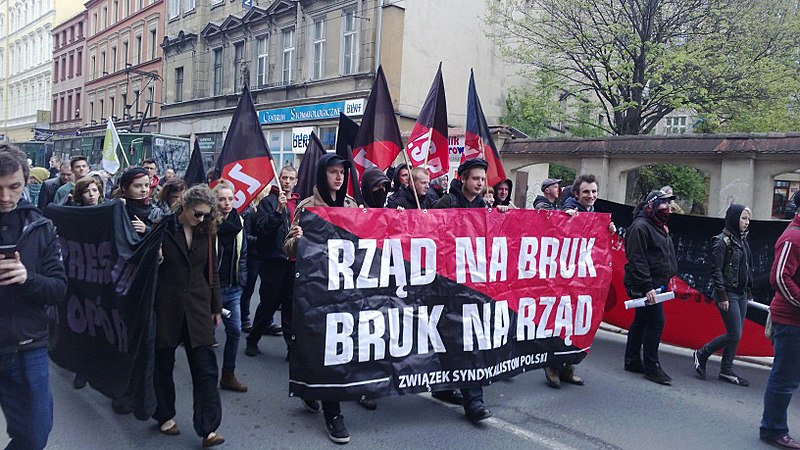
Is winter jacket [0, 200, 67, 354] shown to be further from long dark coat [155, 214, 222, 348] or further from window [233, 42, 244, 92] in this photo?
window [233, 42, 244, 92]

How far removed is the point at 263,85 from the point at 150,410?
25.8 metres

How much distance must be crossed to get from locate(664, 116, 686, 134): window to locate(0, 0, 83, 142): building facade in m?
49.3

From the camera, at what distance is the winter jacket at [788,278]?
4449 mm

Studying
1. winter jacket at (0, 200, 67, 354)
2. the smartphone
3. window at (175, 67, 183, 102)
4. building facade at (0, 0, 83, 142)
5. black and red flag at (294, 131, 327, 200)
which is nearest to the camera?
Answer: the smartphone

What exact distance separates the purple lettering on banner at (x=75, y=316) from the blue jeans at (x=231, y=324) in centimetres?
106

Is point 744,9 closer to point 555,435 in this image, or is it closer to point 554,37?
point 554,37

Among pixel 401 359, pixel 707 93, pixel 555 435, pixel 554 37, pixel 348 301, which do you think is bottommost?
pixel 555 435

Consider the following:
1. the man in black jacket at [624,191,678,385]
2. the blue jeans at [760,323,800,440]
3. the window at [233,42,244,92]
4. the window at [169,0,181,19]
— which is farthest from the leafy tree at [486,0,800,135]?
the window at [169,0,181,19]

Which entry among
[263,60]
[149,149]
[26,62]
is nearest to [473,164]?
[149,149]

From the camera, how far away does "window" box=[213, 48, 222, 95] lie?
105 ft

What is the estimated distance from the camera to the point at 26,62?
64312mm

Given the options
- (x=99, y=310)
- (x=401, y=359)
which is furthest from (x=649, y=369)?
(x=99, y=310)

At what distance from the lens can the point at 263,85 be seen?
28.4 metres

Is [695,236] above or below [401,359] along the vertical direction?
above
